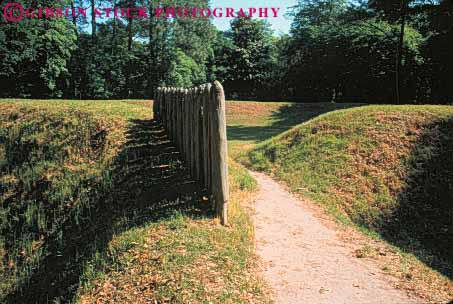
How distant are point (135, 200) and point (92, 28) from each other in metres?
30.8

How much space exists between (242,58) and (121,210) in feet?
135

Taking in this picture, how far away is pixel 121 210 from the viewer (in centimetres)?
648

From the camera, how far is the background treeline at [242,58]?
24984 mm

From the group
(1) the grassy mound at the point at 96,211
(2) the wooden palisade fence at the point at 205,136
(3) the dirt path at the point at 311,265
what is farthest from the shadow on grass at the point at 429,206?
(2) the wooden palisade fence at the point at 205,136

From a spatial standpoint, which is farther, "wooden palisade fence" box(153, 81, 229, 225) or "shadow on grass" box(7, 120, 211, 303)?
"wooden palisade fence" box(153, 81, 229, 225)

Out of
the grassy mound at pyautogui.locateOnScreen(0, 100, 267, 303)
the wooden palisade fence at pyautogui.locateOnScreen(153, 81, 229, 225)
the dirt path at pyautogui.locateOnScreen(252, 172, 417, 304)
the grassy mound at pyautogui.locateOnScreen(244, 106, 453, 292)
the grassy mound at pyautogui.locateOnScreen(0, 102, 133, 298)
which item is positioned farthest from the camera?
the grassy mound at pyautogui.locateOnScreen(244, 106, 453, 292)

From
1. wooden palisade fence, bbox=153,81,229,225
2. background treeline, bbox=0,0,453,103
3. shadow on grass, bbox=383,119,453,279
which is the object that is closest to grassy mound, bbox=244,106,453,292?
shadow on grass, bbox=383,119,453,279

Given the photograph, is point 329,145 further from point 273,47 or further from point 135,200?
point 273,47

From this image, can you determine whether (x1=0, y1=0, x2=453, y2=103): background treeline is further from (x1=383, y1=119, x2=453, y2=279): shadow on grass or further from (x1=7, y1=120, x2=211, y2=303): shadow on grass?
(x1=7, y1=120, x2=211, y2=303): shadow on grass

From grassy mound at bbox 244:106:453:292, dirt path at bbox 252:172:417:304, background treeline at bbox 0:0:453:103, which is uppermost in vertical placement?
background treeline at bbox 0:0:453:103

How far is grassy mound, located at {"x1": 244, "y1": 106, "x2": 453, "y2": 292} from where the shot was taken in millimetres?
7004
